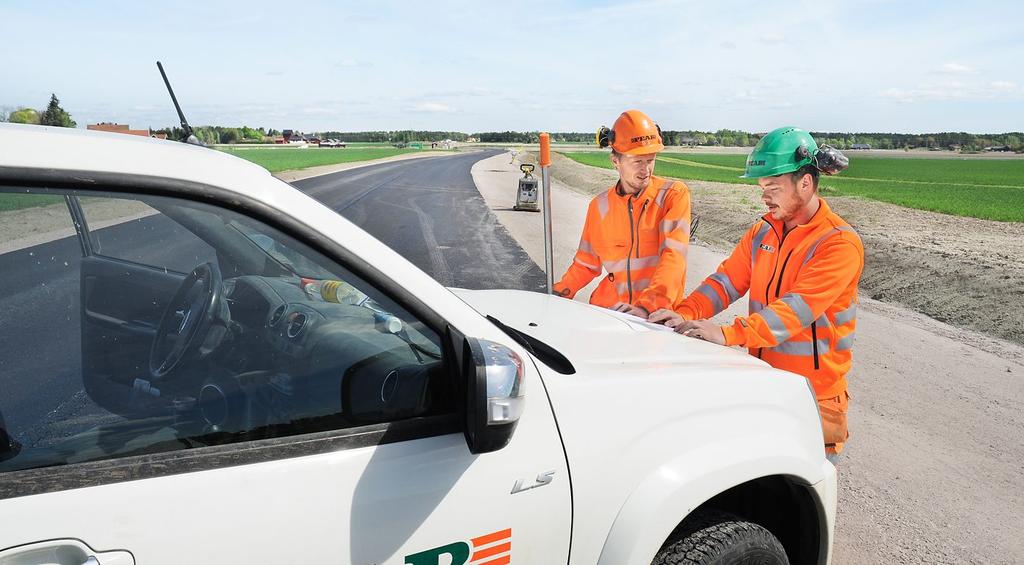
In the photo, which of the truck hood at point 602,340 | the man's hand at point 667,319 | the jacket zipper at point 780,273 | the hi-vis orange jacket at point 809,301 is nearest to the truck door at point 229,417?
the truck hood at point 602,340

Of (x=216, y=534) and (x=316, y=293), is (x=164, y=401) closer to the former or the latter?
(x=216, y=534)

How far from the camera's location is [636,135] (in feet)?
13.9

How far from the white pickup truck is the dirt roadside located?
1.99 metres

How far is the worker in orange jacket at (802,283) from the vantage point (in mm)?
3129

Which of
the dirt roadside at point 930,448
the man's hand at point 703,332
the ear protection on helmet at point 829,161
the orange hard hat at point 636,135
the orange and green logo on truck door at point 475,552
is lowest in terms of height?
the dirt roadside at point 930,448

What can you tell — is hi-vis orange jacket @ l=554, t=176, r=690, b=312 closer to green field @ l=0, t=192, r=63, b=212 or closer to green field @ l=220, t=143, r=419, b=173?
green field @ l=0, t=192, r=63, b=212

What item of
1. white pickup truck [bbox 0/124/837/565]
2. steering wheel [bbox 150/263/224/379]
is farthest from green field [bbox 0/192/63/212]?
steering wheel [bbox 150/263/224/379]

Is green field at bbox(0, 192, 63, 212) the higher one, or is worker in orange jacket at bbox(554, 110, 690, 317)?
green field at bbox(0, 192, 63, 212)

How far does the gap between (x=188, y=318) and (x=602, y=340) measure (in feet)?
4.03

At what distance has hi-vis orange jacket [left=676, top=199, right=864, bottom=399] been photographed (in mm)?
3133

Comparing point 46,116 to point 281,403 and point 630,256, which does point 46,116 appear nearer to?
point 281,403

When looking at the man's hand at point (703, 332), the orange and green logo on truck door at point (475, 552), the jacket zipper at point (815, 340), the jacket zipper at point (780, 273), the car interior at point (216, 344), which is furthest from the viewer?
the jacket zipper at point (780, 273)

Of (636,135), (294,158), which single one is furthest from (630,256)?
(294,158)

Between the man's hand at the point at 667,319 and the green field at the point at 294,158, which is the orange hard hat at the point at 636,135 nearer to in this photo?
the man's hand at the point at 667,319
